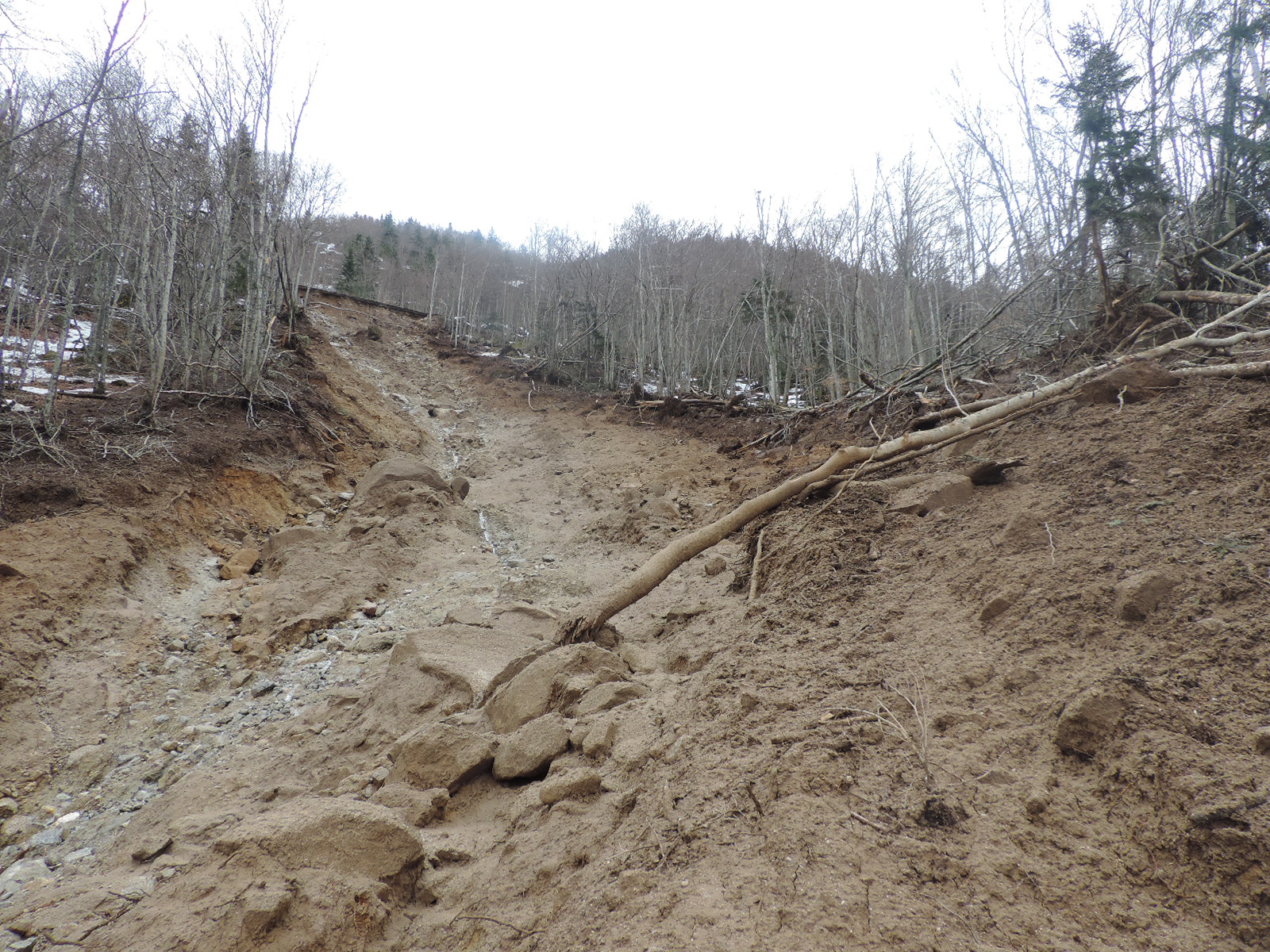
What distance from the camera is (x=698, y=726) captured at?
7.50 feet

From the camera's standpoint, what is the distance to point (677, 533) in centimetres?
702

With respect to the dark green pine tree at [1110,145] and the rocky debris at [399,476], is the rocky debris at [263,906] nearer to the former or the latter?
the rocky debris at [399,476]

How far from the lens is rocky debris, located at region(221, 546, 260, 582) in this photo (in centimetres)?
547

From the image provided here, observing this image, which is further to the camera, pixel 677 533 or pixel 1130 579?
pixel 677 533

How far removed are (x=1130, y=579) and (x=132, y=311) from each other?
8964 millimetres

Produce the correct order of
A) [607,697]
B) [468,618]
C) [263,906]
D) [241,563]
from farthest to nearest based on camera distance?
[241,563]
[468,618]
[607,697]
[263,906]

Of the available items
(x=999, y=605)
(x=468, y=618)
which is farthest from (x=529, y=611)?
(x=999, y=605)

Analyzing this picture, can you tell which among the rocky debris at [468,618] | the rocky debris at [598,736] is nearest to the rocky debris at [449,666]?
the rocky debris at [468,618]

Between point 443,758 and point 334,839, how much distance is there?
2.10 feet

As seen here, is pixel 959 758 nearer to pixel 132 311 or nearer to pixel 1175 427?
pixel 1175 427

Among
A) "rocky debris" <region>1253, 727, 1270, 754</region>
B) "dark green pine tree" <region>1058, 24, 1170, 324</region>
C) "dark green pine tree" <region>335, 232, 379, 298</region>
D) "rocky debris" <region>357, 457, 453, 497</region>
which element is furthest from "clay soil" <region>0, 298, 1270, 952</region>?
"dark green pine tree" <region>335, 232, 379, 298</region>

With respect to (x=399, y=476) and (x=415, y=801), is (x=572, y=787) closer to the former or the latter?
(x=415, y=801)

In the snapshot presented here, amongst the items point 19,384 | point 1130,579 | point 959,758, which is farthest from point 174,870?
point 19,384

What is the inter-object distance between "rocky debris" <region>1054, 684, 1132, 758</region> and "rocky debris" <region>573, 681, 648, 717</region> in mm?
1689
